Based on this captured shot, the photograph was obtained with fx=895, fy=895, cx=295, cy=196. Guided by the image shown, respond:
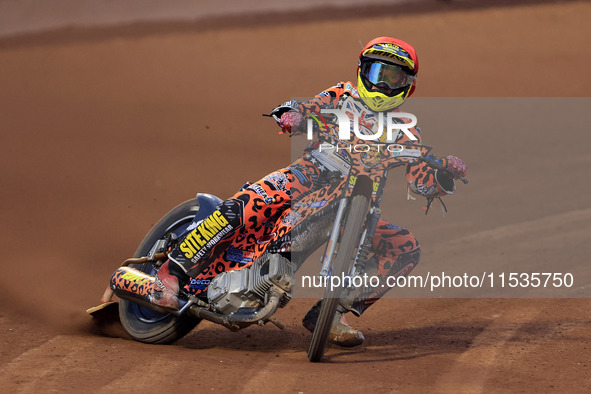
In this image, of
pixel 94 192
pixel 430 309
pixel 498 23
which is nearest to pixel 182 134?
pixel 94 192

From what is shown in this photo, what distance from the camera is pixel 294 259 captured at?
654 cm

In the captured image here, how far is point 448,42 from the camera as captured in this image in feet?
62.3

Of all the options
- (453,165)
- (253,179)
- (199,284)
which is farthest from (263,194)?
(253,179)

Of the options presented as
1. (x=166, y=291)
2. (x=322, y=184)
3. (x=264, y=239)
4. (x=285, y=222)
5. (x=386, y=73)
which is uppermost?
(x=386, y=73)

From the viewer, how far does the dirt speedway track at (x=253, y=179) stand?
617 cm

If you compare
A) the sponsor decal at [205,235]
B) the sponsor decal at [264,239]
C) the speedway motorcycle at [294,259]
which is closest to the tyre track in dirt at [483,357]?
the speedway motorcycle at [294,259]

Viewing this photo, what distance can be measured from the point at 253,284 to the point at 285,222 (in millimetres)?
510

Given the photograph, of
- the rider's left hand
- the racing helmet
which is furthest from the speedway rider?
the rider's left hand

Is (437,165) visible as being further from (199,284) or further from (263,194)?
(199,284)

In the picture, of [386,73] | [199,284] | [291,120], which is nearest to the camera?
[291,120]

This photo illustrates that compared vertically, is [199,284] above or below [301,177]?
below

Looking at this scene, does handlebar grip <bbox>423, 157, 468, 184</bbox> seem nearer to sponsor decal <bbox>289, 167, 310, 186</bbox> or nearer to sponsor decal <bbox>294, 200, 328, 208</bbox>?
sponsor decal <bbox>294, 200, 328, 208</bbox>

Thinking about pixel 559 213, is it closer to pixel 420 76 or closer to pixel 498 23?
pixel 420 76

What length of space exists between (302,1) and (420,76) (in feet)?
14.1
